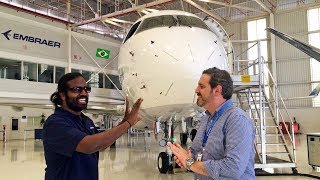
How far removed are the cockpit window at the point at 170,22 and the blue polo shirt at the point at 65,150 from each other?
4514 mm

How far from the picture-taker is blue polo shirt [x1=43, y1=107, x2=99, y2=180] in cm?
217

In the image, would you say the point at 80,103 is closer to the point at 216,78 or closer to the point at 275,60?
the point at 216,78

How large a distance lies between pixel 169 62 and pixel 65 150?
373 centimetres

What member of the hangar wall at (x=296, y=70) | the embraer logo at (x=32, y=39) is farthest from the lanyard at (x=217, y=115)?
the hangar wall at (x=296, y=70)

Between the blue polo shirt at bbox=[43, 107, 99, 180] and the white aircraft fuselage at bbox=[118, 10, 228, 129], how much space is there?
128 inches

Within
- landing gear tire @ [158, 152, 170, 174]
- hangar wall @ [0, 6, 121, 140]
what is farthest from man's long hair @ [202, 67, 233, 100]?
hangar wall @ [0, 6, 121, 140]

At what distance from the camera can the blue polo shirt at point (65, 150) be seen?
2166 millimetres

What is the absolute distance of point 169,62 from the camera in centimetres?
568

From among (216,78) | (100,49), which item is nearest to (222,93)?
(216,78)

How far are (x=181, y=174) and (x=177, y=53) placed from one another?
3182mm

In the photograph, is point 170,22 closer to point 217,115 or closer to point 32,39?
point 217,115

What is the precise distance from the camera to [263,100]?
794cm

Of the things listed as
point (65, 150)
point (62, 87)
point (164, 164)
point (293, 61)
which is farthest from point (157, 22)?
point (293, 61)

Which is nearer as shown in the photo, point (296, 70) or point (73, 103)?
point (73, 103)
